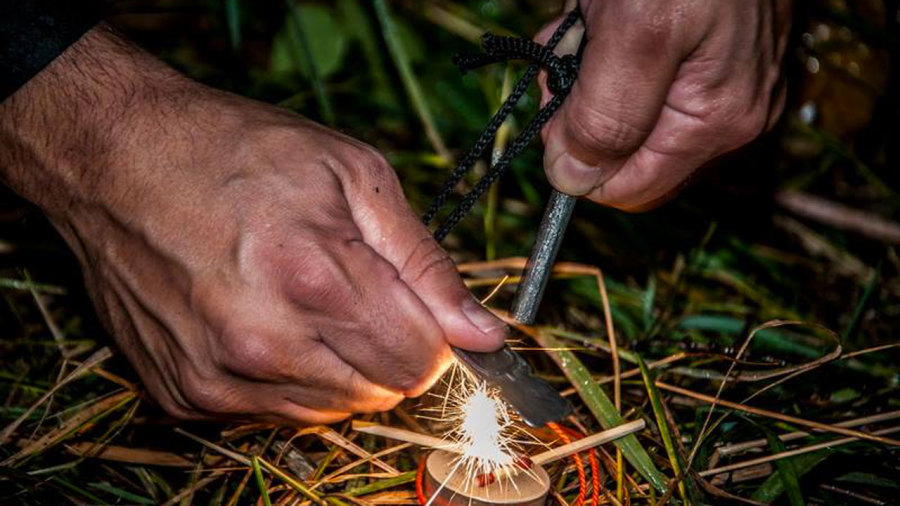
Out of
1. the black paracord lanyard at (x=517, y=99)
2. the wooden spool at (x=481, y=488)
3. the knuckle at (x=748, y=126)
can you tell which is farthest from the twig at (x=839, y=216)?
the wooden spool at (x=481, y=488)

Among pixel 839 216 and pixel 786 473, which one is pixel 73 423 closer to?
pixel 786 473

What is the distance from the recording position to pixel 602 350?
5.45 feet

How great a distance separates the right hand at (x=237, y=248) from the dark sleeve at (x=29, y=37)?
23mm

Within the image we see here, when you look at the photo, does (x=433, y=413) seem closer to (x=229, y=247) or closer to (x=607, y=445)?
(x=607, y=445)

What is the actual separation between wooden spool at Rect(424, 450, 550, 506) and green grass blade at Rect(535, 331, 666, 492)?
0.64 ft

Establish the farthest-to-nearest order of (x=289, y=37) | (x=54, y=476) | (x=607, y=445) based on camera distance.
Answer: (x=289, y=37) → (x=607, y=445) → (x=54, y=476)

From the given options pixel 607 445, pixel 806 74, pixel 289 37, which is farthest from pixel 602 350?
pixel 289 37

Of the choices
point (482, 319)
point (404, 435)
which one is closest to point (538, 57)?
point (482, 319)

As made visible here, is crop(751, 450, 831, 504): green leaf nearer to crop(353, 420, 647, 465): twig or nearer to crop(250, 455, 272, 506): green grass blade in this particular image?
crop(353, 420, 647, 465): twig

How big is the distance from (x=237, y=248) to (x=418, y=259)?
30cm

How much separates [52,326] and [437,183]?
4.70 ft

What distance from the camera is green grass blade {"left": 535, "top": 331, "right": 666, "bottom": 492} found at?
52.3 inches

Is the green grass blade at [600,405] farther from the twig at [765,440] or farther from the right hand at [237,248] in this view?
the right hand at [237,248]

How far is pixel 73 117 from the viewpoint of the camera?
49.3 inches
